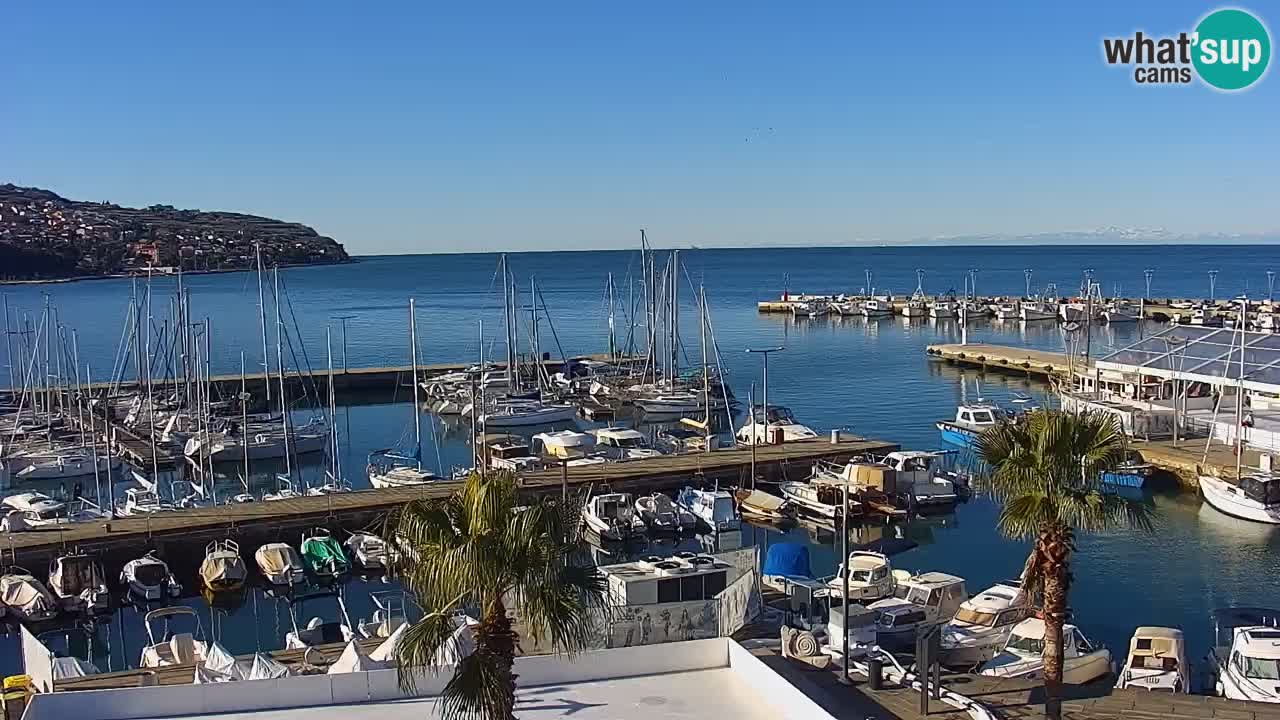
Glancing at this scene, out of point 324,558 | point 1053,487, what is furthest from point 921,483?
point 1053,487

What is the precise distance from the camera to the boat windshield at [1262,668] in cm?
2328

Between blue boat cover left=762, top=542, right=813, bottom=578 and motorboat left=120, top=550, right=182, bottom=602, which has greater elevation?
blue boat cover left=762, top=542, right=813, bottom=578

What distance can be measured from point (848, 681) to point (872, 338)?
99.9 meters

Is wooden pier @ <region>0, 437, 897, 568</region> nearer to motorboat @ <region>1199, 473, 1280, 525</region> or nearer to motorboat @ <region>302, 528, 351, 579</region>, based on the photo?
motorboat @ <region>302, 528, 351, 579</region>

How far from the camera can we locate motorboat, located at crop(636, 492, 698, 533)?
41.7 m

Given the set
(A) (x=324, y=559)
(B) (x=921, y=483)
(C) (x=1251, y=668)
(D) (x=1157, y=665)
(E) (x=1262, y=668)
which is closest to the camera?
(E) (x=1262, y=668)

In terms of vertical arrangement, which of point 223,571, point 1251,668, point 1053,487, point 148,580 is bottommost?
point 148,580

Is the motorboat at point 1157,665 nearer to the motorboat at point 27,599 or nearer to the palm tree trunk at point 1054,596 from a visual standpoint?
the palm tree trunk at point 1054,596

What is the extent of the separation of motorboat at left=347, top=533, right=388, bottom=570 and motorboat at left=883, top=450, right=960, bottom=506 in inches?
753

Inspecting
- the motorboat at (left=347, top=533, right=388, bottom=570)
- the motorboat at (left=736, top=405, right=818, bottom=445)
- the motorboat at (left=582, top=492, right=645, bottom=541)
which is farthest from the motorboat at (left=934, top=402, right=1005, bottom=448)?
the motorboat at (left=347, top=533, right=388, bottom=570)

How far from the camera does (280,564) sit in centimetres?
3650

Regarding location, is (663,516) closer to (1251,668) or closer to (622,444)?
(622,444)

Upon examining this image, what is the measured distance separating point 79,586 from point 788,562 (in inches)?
800

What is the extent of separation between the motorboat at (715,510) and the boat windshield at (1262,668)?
19.3 meters
